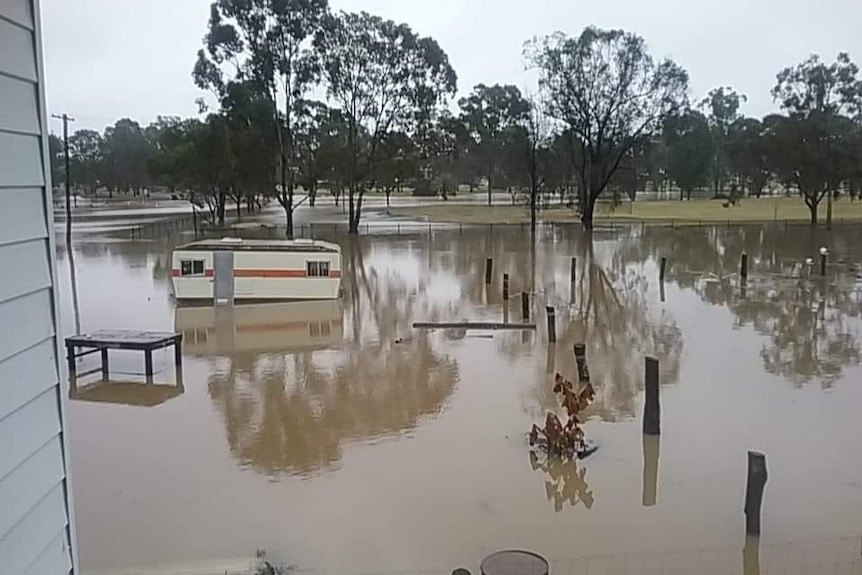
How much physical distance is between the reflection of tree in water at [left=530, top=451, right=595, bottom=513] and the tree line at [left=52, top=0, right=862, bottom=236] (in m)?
28.4

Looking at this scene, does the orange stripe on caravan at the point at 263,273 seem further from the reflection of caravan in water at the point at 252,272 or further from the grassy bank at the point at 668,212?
the grassy bank at the point at 668,212

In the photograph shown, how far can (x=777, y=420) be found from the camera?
389 inches

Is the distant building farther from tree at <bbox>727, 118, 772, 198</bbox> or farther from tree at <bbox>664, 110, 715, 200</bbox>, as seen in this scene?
tree at <bbox>664, 110, 715, 200</bbox>

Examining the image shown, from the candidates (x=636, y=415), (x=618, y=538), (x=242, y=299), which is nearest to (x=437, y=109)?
(x=242, y=299)

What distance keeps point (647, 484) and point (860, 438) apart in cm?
315

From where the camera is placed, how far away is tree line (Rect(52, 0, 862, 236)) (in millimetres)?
36281

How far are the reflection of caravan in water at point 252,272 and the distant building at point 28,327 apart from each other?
53.9 ft

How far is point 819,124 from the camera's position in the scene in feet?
137

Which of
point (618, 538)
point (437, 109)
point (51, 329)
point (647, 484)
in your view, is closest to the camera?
point (51, 329)

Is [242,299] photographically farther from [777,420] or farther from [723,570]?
[723,570]

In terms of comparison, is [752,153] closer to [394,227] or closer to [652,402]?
[394,227]

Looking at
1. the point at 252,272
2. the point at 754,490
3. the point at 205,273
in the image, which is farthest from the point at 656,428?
the point at 205,273

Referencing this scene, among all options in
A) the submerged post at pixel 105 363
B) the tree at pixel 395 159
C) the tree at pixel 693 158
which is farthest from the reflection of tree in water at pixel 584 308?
the tree at pixel 693 158

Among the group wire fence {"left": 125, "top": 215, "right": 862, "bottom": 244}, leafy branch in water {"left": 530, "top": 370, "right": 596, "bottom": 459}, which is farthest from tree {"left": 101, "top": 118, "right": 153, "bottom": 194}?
leafy branch in water {"left": 530, "top": 370, "right": 596, "bottom": 459}
